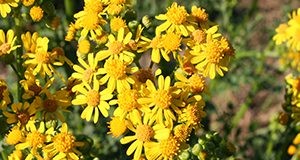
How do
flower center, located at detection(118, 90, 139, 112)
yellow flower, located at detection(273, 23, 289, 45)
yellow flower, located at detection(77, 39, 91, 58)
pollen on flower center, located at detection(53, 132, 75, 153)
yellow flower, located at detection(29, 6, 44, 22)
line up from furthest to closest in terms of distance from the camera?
yellow flower, located at detection(273, 23, 289, 45) < yellow flower, located at detection(29, 6, 44, 22) < yellow flower, located at detection(77, 39, 91, 58) < pollen on flower center, located at detection(53, 132, 75, 153) < flower center, located at detection(118, 90, 139, 112)

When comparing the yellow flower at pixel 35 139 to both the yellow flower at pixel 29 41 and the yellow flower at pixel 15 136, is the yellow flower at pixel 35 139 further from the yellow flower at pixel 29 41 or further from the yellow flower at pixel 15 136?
the yellow flower at pixel 29 41

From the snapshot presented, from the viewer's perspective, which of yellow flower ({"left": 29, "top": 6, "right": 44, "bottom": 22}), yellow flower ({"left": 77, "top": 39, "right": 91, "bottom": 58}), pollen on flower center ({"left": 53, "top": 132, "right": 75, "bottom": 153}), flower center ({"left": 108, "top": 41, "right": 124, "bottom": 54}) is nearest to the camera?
pollen on flower center ({"left": 53, "top": 132, "right": 75, "bottom": 153})

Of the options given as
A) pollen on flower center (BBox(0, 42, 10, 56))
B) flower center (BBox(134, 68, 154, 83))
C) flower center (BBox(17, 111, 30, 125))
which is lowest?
flower center (BBox(17, 111, 30, 125))

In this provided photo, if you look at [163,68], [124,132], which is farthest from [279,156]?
[124,132]

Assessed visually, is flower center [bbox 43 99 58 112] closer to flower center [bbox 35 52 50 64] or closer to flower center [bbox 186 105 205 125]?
flower center [bbox 35 52 50 64]

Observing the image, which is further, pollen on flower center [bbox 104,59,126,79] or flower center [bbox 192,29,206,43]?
flower center [bbox 192,29,206,43]

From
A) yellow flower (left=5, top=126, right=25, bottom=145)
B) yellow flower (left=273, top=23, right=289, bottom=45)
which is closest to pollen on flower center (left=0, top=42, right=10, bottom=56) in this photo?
yellow flower (left=5, top=126, right=25, bottom=145)

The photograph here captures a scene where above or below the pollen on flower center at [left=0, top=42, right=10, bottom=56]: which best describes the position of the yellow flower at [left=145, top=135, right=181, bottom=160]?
below

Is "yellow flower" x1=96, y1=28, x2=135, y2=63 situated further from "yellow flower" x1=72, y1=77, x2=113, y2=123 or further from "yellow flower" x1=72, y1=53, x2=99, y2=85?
"yellow flower" x1=72, y1=77, x2=113, y2=123
